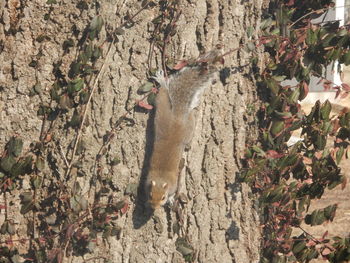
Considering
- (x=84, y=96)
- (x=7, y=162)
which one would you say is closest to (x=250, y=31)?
(x=84, y=96)

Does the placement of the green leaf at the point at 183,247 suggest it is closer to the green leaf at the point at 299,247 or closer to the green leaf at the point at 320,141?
the green leaf at the point at 299,247

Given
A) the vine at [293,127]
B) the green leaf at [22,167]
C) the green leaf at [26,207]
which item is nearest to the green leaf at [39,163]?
the green leaf at [22,167]

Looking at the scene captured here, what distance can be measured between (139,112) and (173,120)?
38 cm

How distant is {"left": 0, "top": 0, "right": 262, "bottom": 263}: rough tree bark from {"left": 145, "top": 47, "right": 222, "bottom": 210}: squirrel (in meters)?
0.05

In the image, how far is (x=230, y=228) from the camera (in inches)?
91.3

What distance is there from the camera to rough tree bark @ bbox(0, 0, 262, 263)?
2121mm

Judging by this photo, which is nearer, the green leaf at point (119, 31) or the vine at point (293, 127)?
the green leaf at point (119, 31)

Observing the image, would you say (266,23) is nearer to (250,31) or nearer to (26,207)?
(250,31)

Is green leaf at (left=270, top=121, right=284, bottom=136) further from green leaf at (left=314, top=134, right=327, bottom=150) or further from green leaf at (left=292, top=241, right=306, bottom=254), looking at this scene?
green leaf at (left=292, top=241, right=306, bottom=254)

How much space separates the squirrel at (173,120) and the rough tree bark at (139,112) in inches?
2.0

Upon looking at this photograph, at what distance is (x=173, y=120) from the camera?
2523 millimetres

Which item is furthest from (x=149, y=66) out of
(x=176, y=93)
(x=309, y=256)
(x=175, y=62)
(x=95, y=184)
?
(x=309, y=256)

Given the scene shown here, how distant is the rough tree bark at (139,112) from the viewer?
212 centimetres

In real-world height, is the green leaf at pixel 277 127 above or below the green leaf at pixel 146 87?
below
